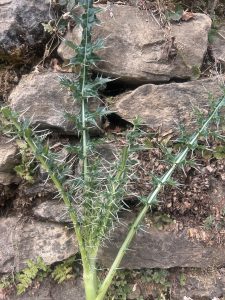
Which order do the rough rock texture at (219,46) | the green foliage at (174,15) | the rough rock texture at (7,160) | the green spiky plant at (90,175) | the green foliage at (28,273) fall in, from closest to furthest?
the green spiky plant at (90,175), the rough rock texture at (7,160), the green foliage at (28,273), the green foliage at (174,15), the rough rock texture at (219,46)

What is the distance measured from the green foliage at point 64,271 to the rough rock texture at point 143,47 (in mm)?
1575

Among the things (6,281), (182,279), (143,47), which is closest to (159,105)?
(143,47)

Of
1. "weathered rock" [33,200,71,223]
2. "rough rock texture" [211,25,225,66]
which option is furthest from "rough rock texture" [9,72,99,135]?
"rough rock texture" [211,25,225,66]

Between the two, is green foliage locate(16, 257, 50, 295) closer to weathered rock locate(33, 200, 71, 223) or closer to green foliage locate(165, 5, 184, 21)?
weathered rock locate(33, 200, 71, 223)

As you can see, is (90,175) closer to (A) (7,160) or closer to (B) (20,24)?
(A) (7,160)

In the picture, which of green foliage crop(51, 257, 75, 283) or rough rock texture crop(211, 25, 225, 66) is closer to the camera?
green foliage crop(51, 257, 75, 283)

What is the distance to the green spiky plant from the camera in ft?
9.80

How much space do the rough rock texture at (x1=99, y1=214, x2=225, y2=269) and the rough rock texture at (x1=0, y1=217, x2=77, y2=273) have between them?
324 millimetres

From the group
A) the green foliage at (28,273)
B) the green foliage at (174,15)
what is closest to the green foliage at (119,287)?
the green foliage at (28,273)

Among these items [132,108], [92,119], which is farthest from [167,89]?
[92,119]

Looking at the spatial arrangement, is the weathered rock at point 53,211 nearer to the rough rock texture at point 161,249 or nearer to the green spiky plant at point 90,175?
the green spiky plant at point 90,175

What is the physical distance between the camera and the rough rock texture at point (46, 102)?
3.39 metres

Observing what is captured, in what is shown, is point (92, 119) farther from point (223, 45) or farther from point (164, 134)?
point (223, 45)

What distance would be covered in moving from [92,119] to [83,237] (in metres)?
0.86
